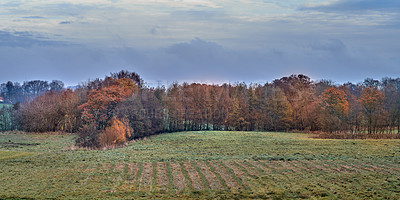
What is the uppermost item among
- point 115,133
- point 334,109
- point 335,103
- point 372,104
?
point 335,103

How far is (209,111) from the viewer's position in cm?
7962

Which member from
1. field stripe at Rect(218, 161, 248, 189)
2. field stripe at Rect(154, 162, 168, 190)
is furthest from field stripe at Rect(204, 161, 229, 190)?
field stripe at Rect(154, 162, 168, 190)

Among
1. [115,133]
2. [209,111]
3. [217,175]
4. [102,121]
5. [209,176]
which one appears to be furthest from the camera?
[209,111]

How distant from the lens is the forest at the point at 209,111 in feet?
182

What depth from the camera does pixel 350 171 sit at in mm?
23750

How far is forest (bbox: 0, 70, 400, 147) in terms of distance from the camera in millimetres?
55344

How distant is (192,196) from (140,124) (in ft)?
138

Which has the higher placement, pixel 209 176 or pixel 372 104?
pixel 372 104

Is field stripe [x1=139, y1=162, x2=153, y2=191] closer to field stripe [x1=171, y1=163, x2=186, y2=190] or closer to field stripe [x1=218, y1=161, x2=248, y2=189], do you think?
field stripe [x1=171, y1=163, x2=186, y2=190]

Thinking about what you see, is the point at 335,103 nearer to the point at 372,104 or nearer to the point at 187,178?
the point at 372,104

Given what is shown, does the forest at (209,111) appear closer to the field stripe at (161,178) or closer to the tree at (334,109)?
the tree at (334,109)

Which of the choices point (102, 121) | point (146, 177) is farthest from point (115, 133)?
point (146, 177)

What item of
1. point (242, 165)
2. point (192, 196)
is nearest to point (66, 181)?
point (192, 196)

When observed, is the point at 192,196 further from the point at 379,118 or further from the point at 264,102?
the point at 264,102
